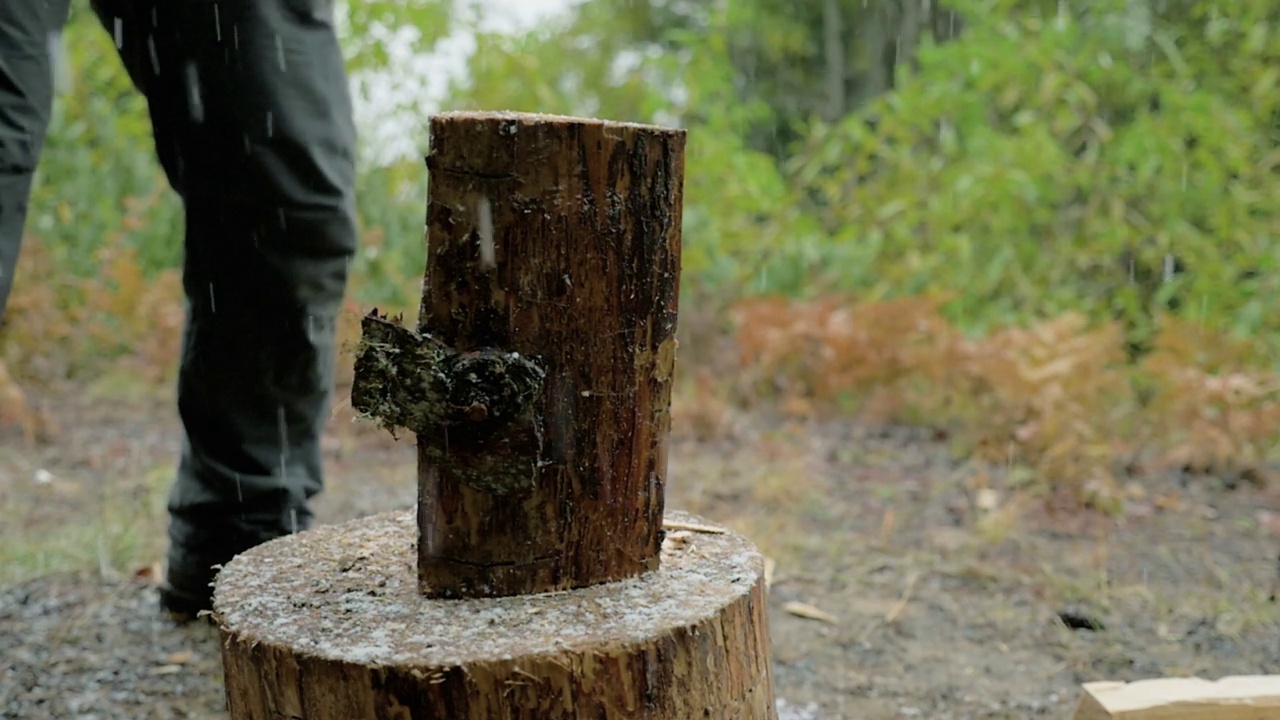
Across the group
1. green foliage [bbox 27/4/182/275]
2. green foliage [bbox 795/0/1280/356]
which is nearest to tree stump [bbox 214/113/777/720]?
green foliage [bbox 795/0/1280/356]

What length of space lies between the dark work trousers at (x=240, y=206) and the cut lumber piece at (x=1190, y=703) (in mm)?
1640

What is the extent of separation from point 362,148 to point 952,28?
5464 mm

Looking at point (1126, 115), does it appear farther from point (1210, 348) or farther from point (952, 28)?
point (952, 28)

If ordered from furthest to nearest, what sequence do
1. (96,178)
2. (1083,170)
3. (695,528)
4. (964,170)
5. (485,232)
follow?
(96,178)
(964,170)
(1083,170)
(695,528)
(485,232)

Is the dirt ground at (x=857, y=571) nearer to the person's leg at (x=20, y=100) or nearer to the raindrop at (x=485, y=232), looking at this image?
the person's leg at (x=20, y=100)

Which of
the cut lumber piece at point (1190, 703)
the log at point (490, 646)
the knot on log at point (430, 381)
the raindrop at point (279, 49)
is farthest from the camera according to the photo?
the raindrop at point (279, 49)

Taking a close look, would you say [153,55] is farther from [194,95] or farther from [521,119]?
[521,119]

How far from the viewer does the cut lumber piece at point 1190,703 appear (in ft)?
6.44

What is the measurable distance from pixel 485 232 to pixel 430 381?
205mm

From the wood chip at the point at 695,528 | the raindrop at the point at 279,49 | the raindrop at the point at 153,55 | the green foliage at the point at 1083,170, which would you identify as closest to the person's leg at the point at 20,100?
the raindrop at the point at 153,55

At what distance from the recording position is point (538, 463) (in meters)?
1.54

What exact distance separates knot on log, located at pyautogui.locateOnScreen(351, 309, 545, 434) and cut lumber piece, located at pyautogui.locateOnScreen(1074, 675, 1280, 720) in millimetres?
1192

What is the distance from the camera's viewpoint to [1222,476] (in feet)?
14.4

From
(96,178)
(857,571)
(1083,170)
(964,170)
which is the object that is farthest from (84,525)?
(1083,170)
